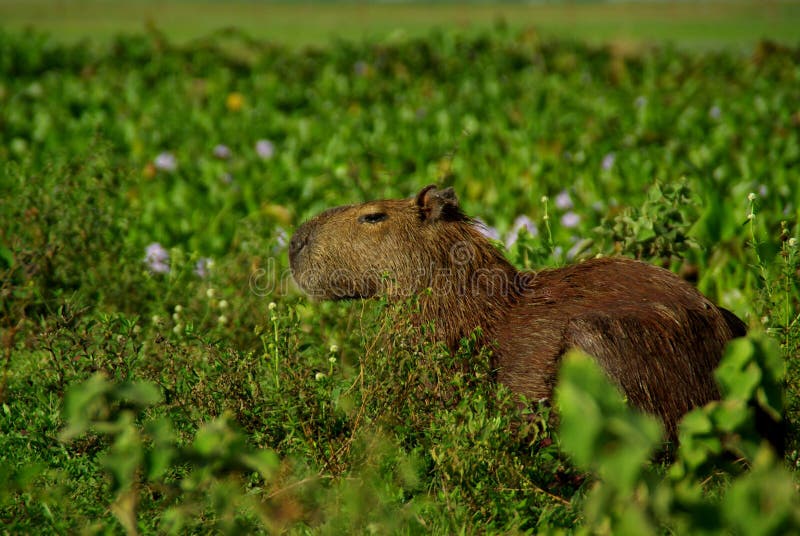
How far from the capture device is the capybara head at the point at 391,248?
3.93m

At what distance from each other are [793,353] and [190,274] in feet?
9.69

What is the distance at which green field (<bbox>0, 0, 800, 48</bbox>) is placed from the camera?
27.2 metres

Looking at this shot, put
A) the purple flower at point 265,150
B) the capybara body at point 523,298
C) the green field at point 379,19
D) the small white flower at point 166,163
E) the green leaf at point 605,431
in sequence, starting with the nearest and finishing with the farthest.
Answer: the green leaf at point 605,431
the capybara body at point 523,298
the small white flower at point 166,163
the purple flower at point 265,150
the green field at point 379,19

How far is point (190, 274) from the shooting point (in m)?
5.10

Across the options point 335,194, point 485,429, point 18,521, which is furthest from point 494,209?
point 18,521

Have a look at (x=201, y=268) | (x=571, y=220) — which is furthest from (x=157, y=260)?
(x=571, y=220)

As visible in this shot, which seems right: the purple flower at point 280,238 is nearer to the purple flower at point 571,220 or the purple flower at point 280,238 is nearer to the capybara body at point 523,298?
the capybara body at point 523,298

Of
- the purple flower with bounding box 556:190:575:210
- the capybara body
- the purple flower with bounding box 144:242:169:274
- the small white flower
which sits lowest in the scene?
the purple flower with bounding box 144:242:169:274

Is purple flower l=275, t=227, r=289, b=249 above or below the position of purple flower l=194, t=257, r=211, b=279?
above

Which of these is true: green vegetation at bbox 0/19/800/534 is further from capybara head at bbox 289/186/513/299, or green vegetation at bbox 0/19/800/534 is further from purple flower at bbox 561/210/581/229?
capybara head at bbox 289/186/513/299

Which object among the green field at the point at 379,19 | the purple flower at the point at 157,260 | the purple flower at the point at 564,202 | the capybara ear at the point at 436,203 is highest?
the capybara ear at the point at 436,203

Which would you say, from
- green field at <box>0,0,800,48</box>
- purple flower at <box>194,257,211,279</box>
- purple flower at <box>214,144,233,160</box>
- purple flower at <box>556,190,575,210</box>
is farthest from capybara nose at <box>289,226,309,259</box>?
green field at <box>0,0,800,48</box>

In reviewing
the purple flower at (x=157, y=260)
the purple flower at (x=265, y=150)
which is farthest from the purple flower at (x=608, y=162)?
the purple flower at (x=157, y=260)

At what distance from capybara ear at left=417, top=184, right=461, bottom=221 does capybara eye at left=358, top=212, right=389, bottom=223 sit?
156 millimetres
